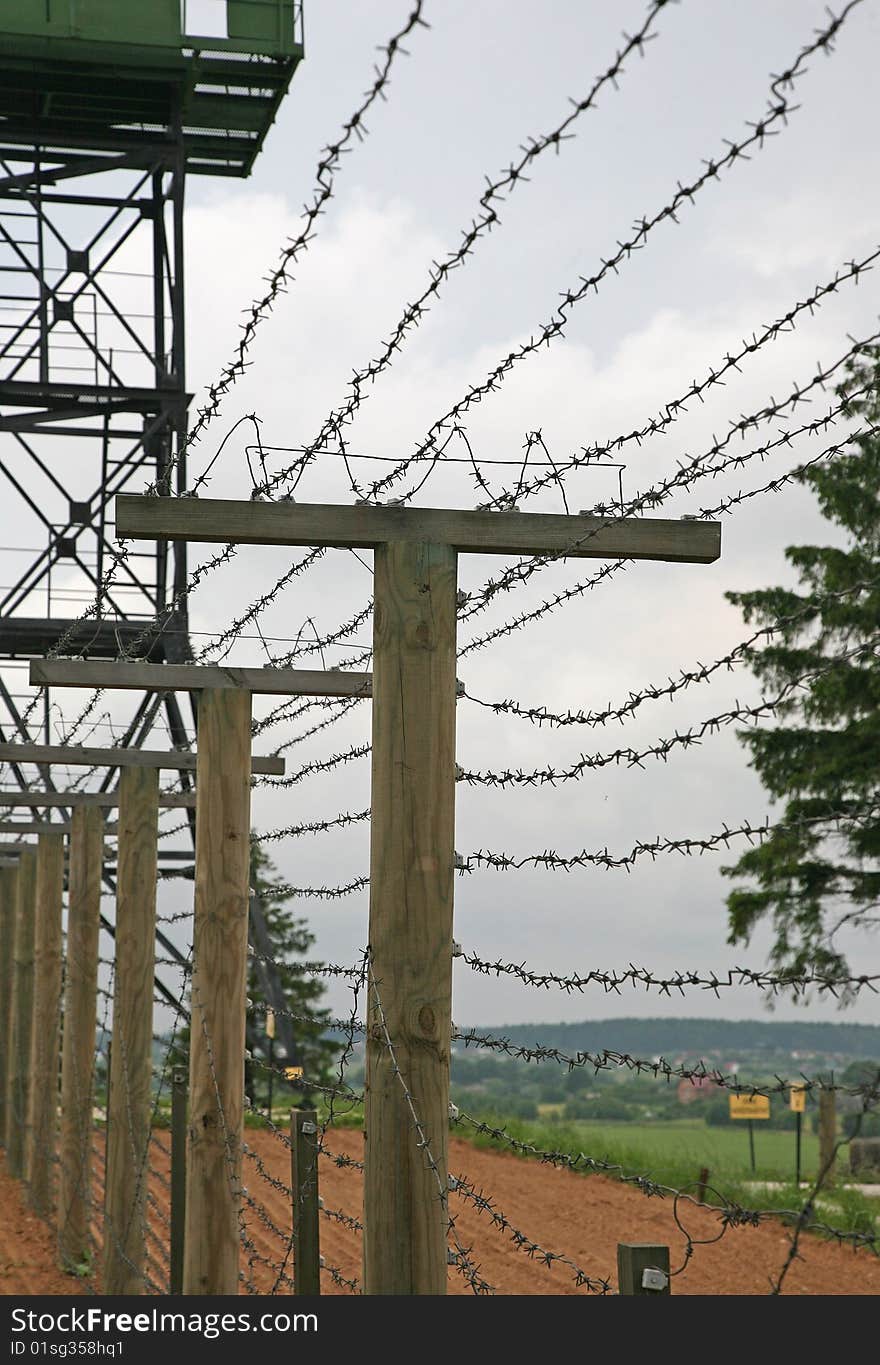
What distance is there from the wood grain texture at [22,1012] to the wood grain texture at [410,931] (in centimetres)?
1186

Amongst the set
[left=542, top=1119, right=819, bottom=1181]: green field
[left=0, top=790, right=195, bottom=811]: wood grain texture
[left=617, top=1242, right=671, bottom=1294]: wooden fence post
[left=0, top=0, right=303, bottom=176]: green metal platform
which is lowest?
[left=542, top=1119, right=819, bottom=1181]: green field

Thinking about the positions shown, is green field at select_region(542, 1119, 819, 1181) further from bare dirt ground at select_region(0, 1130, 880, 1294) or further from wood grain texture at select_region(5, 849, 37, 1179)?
wood grain texture at select_region(5, 849, 37, 1179)

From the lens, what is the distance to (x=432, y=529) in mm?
4066

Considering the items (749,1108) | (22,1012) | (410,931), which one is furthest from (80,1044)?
(410,931)

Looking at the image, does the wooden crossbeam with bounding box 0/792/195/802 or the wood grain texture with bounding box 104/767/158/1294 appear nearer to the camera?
the wood grain texture with bounding box 104/767/158/1294

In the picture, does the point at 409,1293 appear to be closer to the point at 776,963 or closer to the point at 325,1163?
the point at 325,1163

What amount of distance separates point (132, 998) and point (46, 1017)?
184 inches

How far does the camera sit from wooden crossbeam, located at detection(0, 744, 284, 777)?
8766 millimetres

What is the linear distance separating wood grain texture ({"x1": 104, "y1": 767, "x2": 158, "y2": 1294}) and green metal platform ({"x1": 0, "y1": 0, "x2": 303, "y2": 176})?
9715 millimetres

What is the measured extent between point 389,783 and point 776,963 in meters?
16.2

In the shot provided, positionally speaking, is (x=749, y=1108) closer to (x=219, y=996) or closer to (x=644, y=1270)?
(x=219, y=996)

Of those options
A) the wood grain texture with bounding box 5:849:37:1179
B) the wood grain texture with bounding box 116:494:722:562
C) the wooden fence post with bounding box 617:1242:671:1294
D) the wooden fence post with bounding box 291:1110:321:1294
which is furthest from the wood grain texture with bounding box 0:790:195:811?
the wooden fence post with bounding box 617:1242:671:1294

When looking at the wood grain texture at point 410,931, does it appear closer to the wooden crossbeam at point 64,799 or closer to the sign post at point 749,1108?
the wooden crossbeam at point 64,799

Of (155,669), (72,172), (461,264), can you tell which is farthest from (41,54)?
(461,264)
